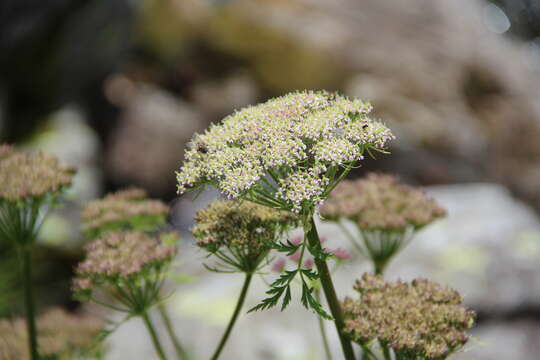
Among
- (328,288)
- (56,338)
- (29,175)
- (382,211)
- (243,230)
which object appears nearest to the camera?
(328,288)

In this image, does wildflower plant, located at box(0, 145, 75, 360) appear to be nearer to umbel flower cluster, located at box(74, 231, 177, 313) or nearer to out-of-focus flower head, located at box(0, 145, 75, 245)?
out-of-focus flower head, located at box(0, 145, 75, 245)

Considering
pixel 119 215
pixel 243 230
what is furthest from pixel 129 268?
pixel 119 215

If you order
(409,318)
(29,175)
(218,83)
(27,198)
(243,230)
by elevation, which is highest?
(218,83)

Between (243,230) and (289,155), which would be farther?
(243,230)

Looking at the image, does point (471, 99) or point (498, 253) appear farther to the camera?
point (471, 99)

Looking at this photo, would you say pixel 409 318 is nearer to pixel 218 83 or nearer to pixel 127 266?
pixel 127 266

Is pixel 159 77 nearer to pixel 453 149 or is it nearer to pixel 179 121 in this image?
pixel 179 121

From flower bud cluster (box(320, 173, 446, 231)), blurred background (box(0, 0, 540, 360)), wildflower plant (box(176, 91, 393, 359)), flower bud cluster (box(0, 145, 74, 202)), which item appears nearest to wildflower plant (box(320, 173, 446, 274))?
flower bud cluster (box(320, 173, 446, 231))

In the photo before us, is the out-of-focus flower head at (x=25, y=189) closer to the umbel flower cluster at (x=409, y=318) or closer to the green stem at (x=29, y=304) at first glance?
the green stem at (x=29, y=304)

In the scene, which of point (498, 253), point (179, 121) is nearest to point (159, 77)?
point (179, 121)
